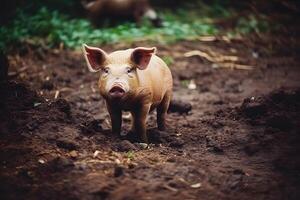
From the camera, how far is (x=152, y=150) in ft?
13.4

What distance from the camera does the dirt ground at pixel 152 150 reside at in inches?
127

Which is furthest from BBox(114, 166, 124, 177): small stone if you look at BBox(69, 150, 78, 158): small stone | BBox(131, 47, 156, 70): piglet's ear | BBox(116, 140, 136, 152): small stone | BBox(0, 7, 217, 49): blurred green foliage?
BBox(0, 7, 217, 49): blurred green foliage

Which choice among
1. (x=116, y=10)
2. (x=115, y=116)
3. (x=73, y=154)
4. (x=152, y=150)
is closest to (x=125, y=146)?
(x=152, y=150)

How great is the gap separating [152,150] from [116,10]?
6339 millimetres

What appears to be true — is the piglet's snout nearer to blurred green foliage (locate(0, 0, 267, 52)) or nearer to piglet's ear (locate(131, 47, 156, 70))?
piglet's ear (locate(131, 47, 156, 70))

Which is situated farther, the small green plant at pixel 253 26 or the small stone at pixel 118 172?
the small green plant at pixel 253 26

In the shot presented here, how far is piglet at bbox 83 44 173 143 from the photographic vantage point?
12.6ft

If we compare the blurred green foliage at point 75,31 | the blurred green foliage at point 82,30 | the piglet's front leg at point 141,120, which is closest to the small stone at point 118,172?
the piglet's front leg at point 141,120

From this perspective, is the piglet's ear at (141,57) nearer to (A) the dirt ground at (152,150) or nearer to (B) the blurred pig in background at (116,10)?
(A) the dirt ground at (152,150)

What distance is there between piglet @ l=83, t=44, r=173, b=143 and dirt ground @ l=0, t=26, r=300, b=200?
0.92 ft

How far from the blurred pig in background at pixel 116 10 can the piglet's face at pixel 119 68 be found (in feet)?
19.6

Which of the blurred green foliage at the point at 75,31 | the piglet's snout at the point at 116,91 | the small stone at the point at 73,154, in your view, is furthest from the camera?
the blurred green foliage at the point at 75,31

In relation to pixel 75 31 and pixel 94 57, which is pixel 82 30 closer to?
pixel 75 31

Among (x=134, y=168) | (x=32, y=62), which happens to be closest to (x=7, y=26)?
(x=32, y=62)
